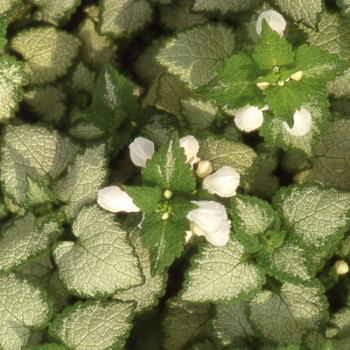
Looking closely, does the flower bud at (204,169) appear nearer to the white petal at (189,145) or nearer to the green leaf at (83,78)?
the white petal at (189,145)

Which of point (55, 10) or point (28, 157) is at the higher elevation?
point (55, 10)

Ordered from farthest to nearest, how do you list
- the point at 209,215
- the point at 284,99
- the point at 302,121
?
the point at 302,121 → the point at 284,99 → the point at 209,215

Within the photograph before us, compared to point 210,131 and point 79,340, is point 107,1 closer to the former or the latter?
point 210,131

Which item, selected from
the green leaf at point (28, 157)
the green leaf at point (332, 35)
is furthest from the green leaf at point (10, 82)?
the green leaf at point (332, 35)

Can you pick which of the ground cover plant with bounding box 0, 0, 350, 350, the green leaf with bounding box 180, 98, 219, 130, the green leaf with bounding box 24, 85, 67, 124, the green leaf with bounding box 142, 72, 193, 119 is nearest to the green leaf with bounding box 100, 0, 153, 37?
the ground cover plant with bounding box 0, 0, 350, 350

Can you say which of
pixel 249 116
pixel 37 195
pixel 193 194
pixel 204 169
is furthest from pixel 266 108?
pixel 37 195

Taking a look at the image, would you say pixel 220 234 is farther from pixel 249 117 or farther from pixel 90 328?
pixel 90 328
